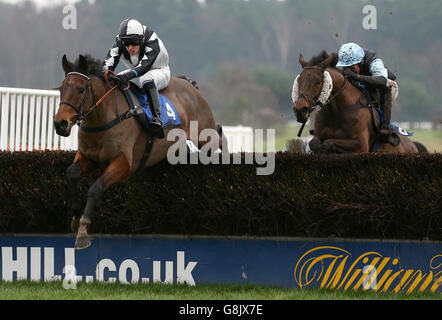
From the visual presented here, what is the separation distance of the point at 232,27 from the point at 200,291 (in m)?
43.3

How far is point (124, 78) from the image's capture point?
6.74m

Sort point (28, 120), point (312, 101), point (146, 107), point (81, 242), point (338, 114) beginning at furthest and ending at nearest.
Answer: point (28, 120)
point (338, 114)
point (312, 101)
point (146, 107)
point (81, 242)

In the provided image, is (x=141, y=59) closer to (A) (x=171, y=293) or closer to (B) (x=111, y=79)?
(B) (x=111, y=79)

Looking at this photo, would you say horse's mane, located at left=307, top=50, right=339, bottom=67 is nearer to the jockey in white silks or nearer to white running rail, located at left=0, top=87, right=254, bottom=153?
the jockey in white silks

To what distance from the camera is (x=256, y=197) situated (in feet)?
21.7

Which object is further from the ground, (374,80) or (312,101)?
(374,80)

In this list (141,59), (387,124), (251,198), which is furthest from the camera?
(387,124)

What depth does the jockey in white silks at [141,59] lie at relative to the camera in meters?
6.90

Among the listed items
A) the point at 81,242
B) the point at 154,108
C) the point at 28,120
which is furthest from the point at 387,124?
the point at 28,120

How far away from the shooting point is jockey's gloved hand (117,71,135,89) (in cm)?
671

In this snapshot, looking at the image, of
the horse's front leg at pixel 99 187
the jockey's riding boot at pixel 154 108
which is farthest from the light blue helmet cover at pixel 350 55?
the horse's front leg at pixel 99 187

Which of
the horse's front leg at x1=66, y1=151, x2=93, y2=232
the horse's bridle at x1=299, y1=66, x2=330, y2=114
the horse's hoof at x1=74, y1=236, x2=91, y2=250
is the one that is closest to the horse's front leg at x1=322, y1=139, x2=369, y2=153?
the horse's bridle at x1=299, y1=66, x2=330, y2=114

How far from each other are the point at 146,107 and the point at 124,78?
34 cm
